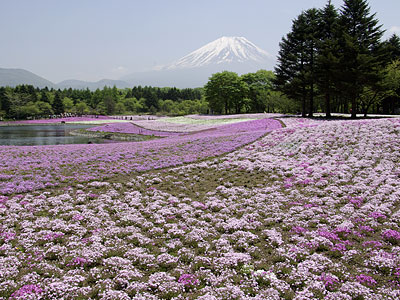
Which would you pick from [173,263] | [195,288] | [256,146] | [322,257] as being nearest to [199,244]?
[173,263]

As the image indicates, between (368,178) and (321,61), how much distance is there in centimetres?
3314

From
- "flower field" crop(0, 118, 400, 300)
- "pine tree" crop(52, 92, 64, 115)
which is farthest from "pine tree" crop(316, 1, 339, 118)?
"pine tree" crop(52, 92, 64, 115)

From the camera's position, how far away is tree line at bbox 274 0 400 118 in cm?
4069

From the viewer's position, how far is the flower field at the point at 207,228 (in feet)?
23.3

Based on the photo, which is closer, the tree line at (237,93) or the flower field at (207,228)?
the flower field at (207,228)

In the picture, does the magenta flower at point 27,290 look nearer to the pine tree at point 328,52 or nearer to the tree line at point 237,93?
the pine tree at point 328,52

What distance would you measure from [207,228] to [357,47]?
42.1 meters

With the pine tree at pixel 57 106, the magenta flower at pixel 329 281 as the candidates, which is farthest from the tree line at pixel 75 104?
the magenta flower at pixel 329 281

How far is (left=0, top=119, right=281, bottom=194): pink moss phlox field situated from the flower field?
20cm

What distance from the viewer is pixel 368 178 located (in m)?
15.9

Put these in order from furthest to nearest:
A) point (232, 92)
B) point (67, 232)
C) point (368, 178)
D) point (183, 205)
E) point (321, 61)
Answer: point (232, 92) → point (321, 61) → point (368, 178) → point (183, 205) → point (67, 232)

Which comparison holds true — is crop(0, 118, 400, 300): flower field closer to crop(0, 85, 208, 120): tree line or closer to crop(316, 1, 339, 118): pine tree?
crop(316, 1, 339, 118): pine tree

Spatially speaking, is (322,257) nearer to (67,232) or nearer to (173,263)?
(173,263)

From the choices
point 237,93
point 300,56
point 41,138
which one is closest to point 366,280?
point 300,56
